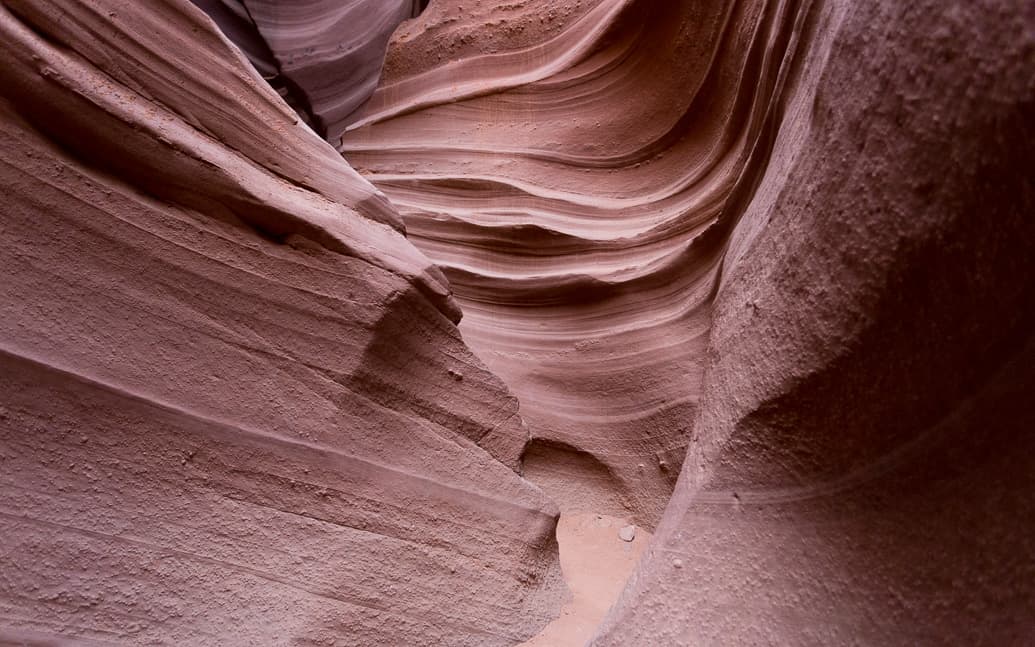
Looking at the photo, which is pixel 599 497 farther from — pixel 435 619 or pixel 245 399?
pixel 245 399

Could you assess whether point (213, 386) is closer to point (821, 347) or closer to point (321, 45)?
point (821, 347)

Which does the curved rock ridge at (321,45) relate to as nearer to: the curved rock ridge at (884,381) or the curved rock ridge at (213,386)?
the curved rock ridge at (213,386)

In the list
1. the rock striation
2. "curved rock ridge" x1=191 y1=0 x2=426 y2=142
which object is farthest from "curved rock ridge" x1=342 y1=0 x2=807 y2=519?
"curved rock ridge" x1=191 y1=0 x2=426 y2=142

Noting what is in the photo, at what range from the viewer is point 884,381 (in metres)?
0.74

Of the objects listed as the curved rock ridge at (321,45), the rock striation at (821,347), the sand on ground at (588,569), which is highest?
the curved rock ridge at (321,45)

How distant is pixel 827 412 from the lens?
81cm

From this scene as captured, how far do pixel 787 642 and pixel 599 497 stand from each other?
72 cm

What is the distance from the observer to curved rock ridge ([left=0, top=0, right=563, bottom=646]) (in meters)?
0.88

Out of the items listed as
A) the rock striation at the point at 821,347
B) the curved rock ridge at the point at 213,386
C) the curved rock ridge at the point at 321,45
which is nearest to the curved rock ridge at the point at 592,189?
the rock striation at the point at 821,347

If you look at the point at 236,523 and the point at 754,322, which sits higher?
the point at 754,322

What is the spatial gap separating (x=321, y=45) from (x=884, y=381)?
332 centimetres

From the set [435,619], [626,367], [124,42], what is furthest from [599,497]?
[124,42]

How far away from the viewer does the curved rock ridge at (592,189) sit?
1.45 metres

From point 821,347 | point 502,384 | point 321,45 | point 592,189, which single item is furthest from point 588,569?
point 321,45
